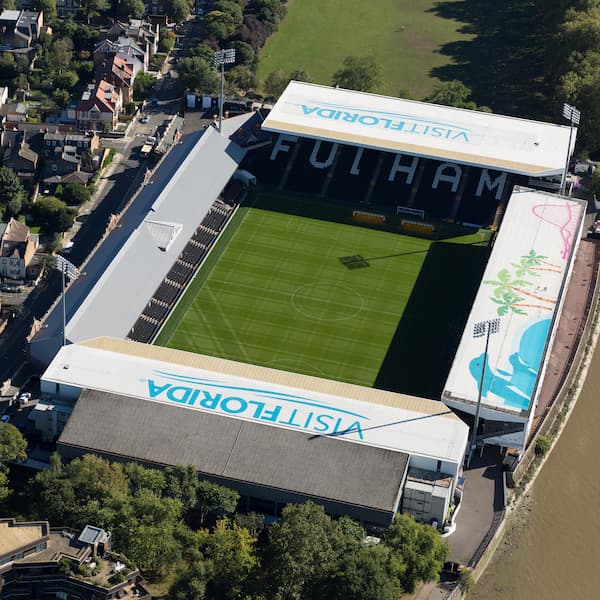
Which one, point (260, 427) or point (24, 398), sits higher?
point (260, 427)

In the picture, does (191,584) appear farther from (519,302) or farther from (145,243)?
(145,243)

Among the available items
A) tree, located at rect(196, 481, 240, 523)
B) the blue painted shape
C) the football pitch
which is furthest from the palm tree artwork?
tree, located at rect(196, 481, 240, 523)

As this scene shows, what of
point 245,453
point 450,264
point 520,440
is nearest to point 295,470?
point 245,453

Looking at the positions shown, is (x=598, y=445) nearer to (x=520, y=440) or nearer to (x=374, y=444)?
(x=520, y=440)

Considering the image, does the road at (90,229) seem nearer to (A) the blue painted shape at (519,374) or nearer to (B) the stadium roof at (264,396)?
(B) the stadium roof at (264,396)

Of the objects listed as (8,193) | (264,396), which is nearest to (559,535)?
(264,396)

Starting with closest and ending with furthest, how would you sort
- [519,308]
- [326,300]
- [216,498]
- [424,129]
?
[216,498], [519,308], [326,300], [424,129]

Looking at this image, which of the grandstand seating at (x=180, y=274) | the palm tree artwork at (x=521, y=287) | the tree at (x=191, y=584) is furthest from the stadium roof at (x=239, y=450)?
the palm tree artwork at (x=521, y=287)
